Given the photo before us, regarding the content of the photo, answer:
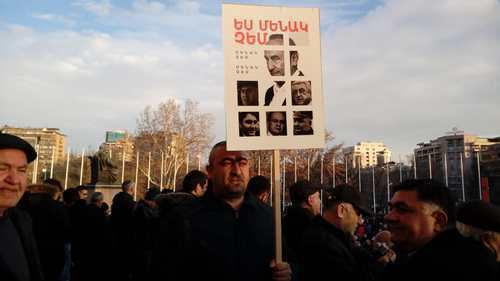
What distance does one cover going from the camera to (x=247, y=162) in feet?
10.4

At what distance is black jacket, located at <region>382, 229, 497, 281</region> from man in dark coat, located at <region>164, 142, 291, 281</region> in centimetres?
76

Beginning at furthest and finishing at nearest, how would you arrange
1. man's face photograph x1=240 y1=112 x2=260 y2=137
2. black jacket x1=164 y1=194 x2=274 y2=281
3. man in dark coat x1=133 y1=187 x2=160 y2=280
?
man in dark coat x1=133 y1=187 x2=160 y2=280
man's face photograph x1=240 y1=112 x2=260 y2=137
black jacket x1=164 y1=194 x2=274 y2=281

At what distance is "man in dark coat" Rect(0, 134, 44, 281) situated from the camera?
2.43 m

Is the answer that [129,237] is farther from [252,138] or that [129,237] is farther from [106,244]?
[252,138]

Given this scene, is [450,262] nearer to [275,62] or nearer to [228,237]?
[228,237]

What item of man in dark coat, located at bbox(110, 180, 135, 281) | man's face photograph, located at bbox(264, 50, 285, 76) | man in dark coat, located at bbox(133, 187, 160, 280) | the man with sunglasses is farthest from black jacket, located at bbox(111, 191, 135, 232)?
man's face photograph, located at bbox(264, 50, 285, 76)

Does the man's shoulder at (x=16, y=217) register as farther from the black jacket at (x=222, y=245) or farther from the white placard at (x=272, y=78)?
the white placard at (x=272, y=78)

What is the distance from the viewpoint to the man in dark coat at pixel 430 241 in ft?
7.49

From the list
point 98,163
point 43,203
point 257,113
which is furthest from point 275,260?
point 98,163

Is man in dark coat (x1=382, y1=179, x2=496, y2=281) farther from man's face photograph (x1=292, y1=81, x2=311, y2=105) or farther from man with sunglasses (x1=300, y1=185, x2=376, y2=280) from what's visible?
man's face photograph (x1=292, y1=81, x2=311, y2=105)

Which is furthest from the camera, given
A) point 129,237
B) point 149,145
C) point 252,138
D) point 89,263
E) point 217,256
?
point 149,145

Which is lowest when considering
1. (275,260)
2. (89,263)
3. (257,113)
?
(89,263)

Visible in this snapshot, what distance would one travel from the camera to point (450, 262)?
2291 millimetres

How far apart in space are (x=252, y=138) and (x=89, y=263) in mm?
5645
